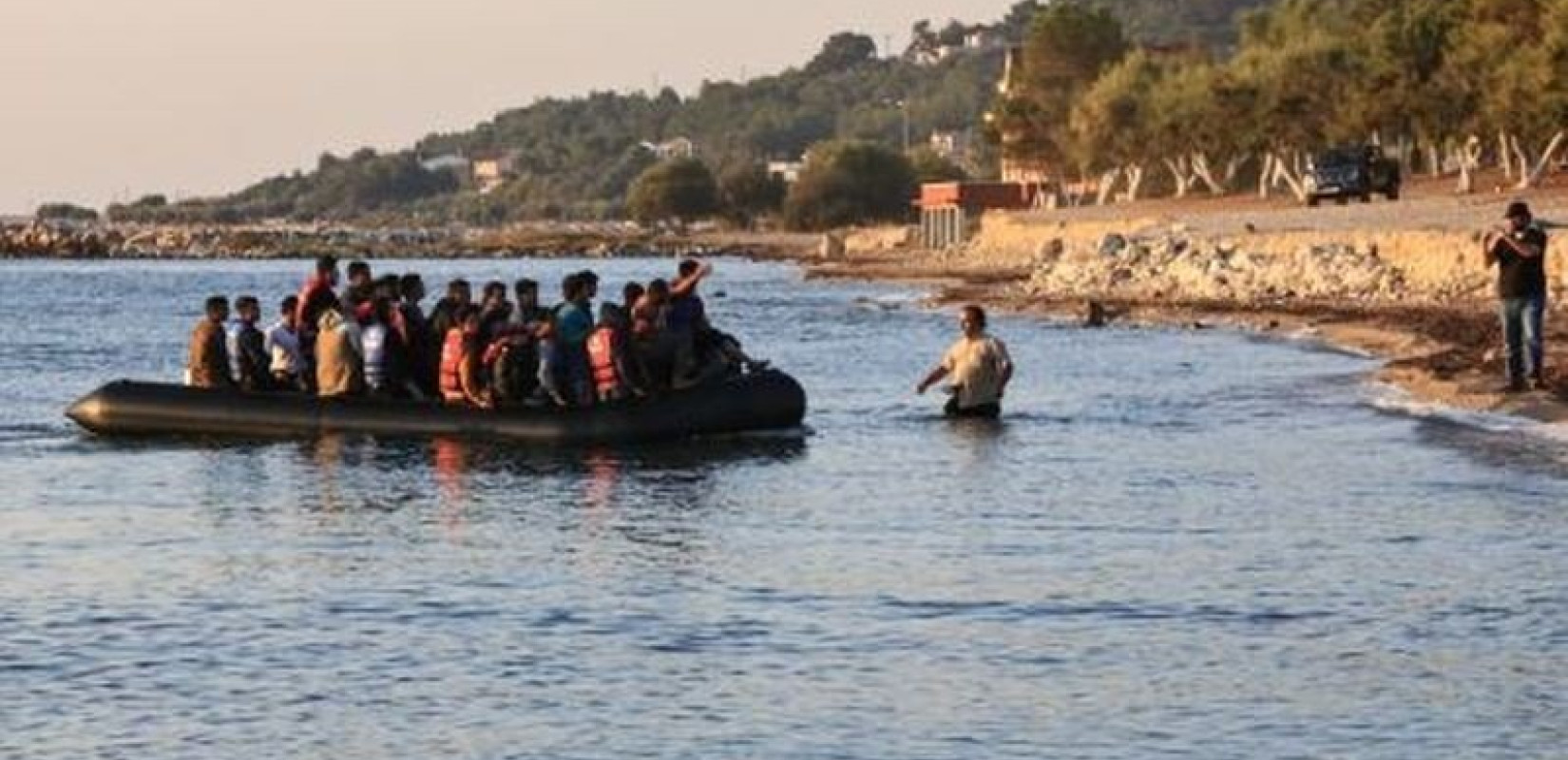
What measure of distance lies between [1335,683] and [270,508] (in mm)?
12164

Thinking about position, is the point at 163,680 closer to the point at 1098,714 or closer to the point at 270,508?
the point at 1098,714

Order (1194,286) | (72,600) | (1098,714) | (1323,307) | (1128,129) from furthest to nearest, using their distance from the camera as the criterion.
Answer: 1. (1128,129)
2. (1194,286)
3. (1323,307)
4. (72,600)
5. (1098,714)

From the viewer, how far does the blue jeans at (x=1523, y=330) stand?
105ft

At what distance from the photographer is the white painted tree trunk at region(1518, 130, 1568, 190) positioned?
87.7 metres

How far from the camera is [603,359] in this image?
31.3 m

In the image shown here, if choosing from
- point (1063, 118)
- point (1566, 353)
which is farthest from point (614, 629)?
point (1063, 118)

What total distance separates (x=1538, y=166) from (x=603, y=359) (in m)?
63.1

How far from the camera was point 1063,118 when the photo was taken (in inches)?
6152

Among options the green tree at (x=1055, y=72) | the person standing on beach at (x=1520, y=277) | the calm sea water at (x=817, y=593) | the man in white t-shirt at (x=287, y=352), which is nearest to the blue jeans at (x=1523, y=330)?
the person standing on beach at (x=1520, y=277)

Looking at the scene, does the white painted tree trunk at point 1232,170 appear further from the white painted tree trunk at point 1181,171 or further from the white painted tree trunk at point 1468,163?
the white painted tree trunk at point 1468,163

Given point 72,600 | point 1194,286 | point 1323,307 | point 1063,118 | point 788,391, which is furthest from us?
point 1063,118

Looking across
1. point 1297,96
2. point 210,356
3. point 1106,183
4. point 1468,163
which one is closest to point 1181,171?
point 1106,183

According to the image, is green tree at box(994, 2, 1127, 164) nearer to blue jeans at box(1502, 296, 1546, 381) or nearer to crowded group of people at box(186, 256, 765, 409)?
blue jeans at box(1502, 296, 1546, 381)

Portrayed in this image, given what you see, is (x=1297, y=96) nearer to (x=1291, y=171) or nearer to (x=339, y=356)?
(x=1291, y=171)
